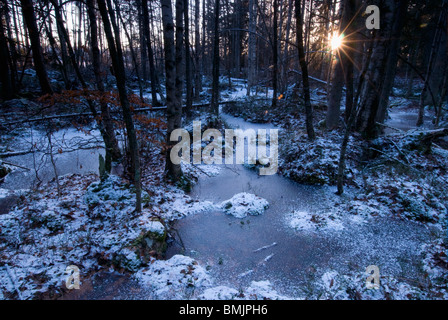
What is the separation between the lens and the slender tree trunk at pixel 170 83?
18.6ft

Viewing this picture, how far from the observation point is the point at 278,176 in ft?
26.6

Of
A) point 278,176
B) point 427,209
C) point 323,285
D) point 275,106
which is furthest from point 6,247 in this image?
point 275,106

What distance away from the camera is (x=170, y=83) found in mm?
6289

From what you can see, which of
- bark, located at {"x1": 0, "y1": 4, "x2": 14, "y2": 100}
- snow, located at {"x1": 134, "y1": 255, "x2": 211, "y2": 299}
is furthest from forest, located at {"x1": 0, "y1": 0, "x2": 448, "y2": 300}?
bark, located at {"x1": 0, "y1": 4, "x2": 14, "y2": 100}

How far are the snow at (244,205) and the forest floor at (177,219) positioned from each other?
0.03 meters

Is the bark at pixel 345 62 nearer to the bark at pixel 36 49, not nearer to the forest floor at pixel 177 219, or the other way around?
the forest floor at pixel 177 219

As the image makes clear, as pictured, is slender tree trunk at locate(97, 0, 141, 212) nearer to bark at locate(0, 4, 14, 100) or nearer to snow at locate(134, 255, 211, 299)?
snow at locate(134, 255, 211, 299)

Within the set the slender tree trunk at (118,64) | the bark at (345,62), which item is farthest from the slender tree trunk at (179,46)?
the bark at (345,62)

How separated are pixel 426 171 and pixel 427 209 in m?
1.95

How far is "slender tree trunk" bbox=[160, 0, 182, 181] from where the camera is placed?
18.6ft

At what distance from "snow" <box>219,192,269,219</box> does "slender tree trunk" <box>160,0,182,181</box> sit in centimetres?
199

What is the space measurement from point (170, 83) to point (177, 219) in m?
3.70
